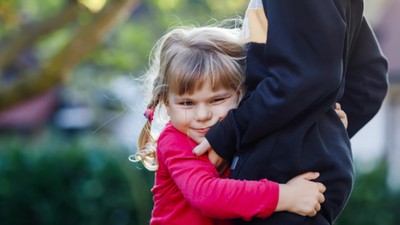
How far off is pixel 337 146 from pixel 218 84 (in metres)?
0.48

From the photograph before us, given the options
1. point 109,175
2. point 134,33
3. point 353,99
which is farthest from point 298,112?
point 134,33

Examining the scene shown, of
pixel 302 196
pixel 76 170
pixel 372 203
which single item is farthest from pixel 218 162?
pixel 76 170

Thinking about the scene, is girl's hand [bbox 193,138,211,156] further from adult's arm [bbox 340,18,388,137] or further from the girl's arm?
adult's arm [bbox 340,18,388,137]

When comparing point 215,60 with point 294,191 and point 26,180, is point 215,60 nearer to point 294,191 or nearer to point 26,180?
point 294,191

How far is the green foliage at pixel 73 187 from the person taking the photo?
8.52 m

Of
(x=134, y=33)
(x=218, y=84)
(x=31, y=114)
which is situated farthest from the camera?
(x=31, y=114)

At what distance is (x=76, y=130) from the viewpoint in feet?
79.4

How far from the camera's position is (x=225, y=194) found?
282 centimetres

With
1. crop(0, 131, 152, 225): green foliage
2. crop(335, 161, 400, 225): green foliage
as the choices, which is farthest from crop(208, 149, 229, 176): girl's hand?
crop(335, 161, 400, 225): green foliage

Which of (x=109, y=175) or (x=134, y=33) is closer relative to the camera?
(x=109, y=175)

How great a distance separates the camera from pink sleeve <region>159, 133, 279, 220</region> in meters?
2.80

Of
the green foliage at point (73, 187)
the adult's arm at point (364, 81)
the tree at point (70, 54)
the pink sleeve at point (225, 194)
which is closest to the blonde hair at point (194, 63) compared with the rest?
the pink sleeve at point (225, 194)

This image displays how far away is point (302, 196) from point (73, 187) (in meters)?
6.19

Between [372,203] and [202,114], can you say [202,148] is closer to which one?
[202,114]
